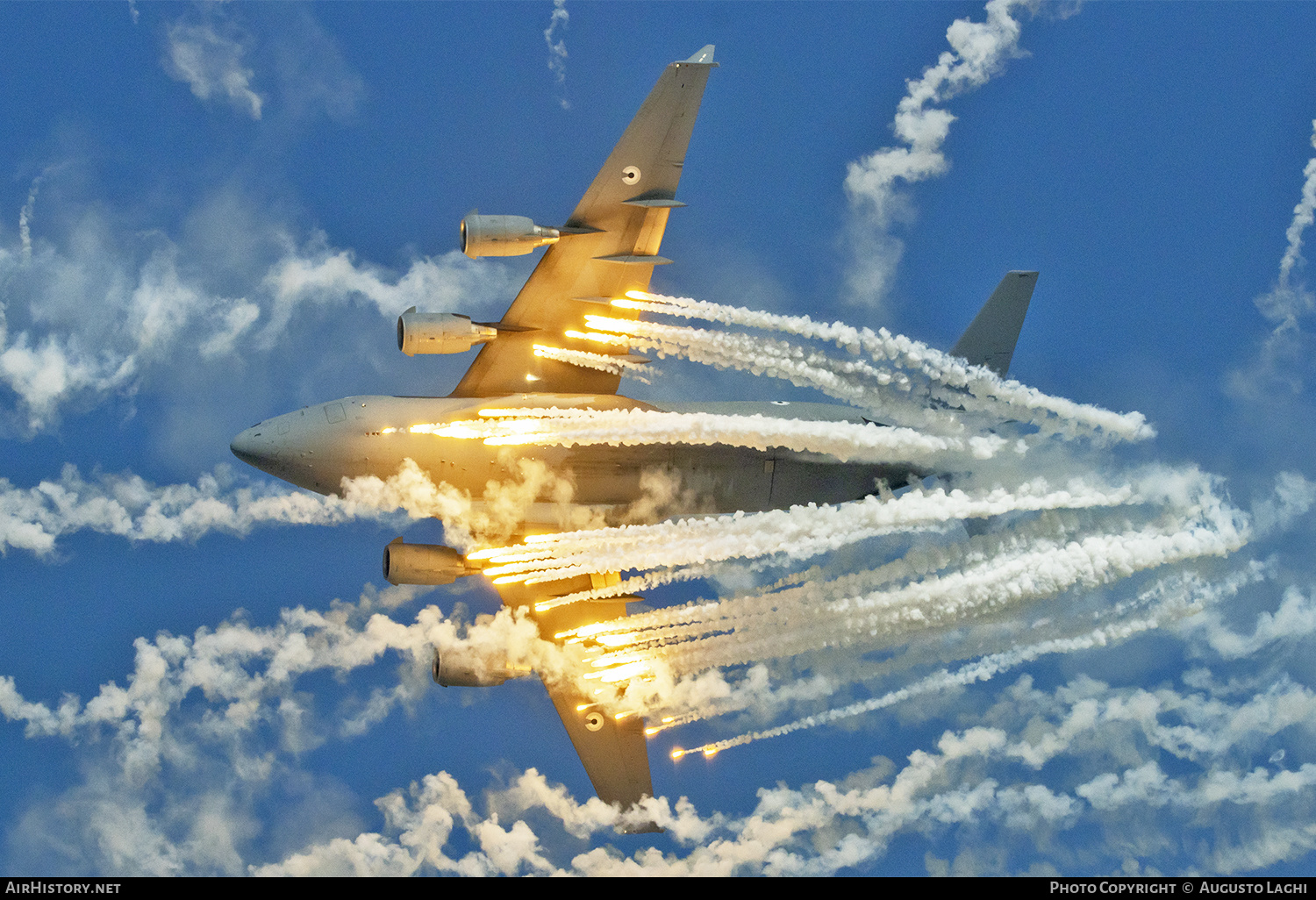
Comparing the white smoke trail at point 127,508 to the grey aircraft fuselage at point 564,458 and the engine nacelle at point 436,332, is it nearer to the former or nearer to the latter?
the grey aircraft fuselage at point 564,458

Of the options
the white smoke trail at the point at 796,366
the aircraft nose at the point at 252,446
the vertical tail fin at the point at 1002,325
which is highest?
the vertical tail fin at the point at 1002,325

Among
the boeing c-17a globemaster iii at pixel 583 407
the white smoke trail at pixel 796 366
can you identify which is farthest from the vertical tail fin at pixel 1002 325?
the white smoke trail at pixel 796 366

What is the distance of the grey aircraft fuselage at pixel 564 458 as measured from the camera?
770 inches

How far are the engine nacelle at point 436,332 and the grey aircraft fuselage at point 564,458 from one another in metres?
1.10

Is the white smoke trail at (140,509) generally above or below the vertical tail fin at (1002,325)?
below

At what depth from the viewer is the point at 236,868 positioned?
71.4 ft

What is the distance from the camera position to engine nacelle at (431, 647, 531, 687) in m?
20.8

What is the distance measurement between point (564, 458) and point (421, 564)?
3.45m

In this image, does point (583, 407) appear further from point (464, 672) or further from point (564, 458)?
point (464, 672)

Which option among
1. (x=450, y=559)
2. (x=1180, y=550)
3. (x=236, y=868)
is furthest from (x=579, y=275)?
(x=236, y=868)

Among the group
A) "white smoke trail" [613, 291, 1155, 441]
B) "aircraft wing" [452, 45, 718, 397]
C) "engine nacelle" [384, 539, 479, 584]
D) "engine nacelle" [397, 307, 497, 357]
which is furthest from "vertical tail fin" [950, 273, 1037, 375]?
"engine nacelle" [384, 539, 479, 584]

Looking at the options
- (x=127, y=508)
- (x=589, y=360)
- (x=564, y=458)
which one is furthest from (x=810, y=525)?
(x=127, y=508)

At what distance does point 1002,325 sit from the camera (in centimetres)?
2100
